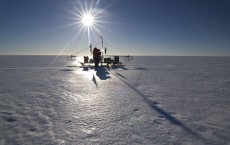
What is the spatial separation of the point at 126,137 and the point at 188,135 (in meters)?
1.17

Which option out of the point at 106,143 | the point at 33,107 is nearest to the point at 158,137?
the point at 106,143

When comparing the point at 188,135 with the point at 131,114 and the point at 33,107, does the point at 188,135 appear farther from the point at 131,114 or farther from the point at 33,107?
the point at 33,107

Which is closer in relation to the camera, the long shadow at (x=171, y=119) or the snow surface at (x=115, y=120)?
the snow surface at (x=115, y=120)

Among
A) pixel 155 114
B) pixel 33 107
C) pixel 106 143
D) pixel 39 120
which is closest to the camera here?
pixel 106 143

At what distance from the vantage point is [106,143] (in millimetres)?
2920

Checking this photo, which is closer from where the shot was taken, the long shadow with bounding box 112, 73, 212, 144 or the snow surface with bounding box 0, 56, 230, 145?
the snow surface with bounding box 0, 56, 230, 145

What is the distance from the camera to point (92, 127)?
11.8 ft

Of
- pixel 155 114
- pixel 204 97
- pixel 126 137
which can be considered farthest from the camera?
pixel 204 97

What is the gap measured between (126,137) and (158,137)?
589mm

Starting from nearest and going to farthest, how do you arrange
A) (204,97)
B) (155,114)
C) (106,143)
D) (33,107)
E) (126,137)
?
1. (106,143)
2. (126,137)
3. (155,114)
4. (33,107)
5. (204,97)

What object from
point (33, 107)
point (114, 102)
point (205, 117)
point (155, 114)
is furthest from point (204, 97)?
point (33, 107)

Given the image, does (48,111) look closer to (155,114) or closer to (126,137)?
(126,137)

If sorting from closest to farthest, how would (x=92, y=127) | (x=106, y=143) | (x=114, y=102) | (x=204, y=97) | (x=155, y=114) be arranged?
(x=106, y=143) < (x=92, y=127) < (x=155, y=114) < (x=114, y=102) < (x=204, y=97)

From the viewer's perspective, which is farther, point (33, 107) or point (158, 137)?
point (33, 107)
